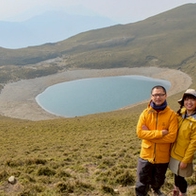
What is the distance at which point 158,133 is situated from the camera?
568cm

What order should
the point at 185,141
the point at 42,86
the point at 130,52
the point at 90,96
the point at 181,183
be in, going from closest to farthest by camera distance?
the point at 185,141 < the point at 181,183 < the point at 90,96 < the point at 42,86 < the point at 130,52

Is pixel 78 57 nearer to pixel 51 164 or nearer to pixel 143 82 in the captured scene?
pixel 143 82

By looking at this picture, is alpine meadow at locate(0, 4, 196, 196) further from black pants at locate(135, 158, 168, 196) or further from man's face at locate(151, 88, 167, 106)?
man's face at locate(151, 88, 167, 106)

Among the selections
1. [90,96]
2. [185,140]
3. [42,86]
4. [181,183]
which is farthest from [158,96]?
[42,86]

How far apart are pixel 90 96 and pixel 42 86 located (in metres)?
28.5

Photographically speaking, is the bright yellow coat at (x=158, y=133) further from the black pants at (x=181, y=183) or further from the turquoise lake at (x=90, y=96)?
the turquoise lake at (x=90, y=96)

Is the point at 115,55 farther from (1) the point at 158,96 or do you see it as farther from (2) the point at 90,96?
(1) the point at 158,96

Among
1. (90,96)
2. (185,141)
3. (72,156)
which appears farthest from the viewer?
(90,96)

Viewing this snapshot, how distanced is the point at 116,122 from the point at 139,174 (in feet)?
75.1

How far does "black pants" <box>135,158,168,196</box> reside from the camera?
20.0 feet

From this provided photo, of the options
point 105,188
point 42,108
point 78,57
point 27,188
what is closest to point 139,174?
point 105,188

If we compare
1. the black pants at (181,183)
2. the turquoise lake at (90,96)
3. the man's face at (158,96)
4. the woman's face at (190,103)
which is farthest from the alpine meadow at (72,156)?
the turquoise lake at (90,96)

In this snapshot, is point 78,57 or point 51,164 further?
point 78,57

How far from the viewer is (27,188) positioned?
7305 millimetres
